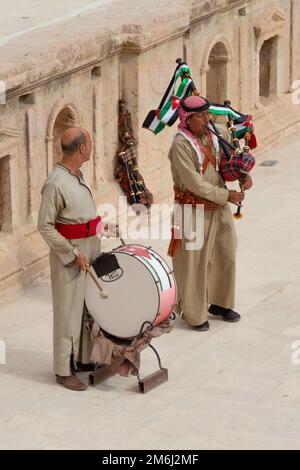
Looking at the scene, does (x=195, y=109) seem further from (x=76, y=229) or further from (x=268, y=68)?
(x=268, y=68)

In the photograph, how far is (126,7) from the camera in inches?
705

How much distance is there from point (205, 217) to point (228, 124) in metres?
0.87

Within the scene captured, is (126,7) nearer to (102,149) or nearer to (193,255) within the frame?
(102,149)

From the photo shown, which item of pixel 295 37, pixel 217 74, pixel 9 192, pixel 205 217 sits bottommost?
pixel 205 217

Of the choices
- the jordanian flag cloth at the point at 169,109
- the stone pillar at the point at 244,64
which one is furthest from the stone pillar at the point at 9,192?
the stone pillar at the point at 244,64

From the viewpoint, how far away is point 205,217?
13.9 meters

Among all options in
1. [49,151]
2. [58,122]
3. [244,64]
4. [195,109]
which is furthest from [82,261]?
[244,64]

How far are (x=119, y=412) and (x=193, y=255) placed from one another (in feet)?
6.65

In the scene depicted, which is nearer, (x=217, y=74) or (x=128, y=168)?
(x=128, y=168)

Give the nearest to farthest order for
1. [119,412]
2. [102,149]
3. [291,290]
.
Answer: [119,412] → [291,290] → [102,149]

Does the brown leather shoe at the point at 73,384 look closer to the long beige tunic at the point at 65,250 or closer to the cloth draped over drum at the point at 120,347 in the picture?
the long beige tunic at the point at 65,250

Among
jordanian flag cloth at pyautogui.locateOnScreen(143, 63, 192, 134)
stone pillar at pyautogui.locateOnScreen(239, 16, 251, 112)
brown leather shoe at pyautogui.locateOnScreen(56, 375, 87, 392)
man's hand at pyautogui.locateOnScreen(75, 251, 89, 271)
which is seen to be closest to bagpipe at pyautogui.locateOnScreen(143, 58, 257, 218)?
jordanian flag cloth at pyautogui.locateOnScreen(143, 63, 192, 134)

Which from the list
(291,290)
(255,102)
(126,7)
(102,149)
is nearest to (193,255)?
(291,290)

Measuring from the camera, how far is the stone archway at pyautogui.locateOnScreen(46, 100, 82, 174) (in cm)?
1564
